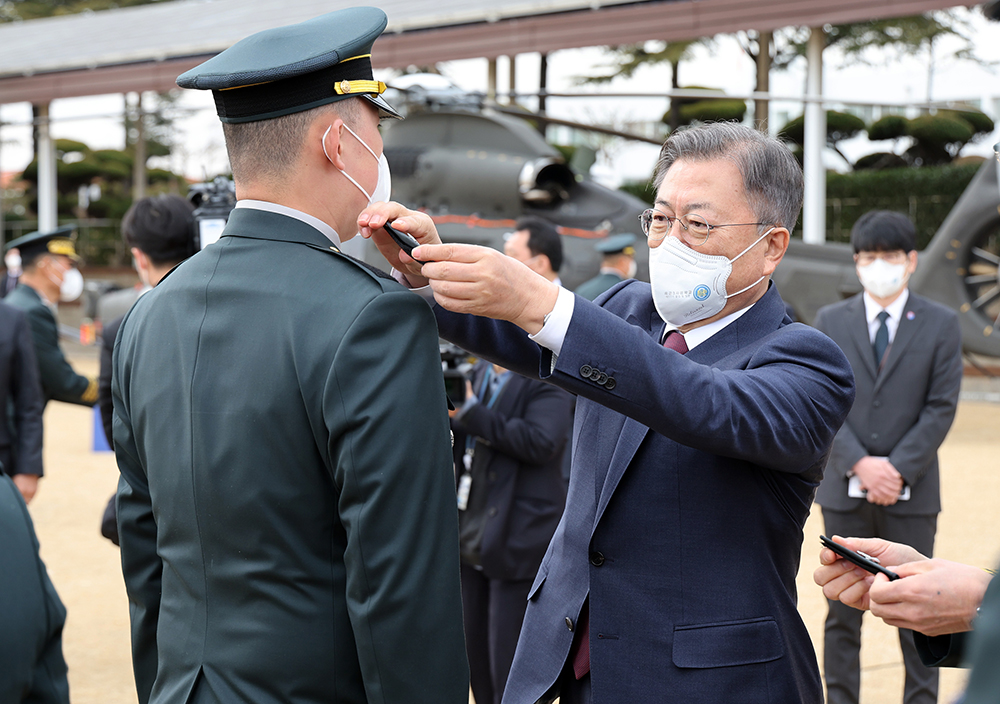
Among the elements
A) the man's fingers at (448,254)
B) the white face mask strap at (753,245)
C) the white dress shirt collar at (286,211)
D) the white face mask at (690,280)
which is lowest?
the white face mask at (690,280)

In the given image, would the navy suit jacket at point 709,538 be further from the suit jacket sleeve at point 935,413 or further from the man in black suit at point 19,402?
the man in black suit at point 19,402

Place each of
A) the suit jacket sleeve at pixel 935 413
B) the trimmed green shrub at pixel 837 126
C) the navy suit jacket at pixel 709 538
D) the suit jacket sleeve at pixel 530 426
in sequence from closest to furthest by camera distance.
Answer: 1. the navy suit jacket at pixel 709 538
2. the suit jacket sleeve at pixel 530 426
3. the suit jacket sleeve at pixel 935 413
4. the trimmed green shrub at pixel 837 126

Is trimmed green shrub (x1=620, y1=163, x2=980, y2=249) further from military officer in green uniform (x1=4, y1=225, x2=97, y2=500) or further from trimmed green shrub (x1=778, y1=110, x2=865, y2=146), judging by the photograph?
military officer in green uniform (x1=4, y1=225, x2=97, y2=500)

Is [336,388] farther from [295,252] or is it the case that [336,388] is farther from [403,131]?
[403,131]

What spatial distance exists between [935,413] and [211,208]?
9.93ft

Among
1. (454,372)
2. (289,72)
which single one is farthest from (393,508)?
(454,372)

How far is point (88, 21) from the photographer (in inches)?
898

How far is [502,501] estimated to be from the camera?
11.7 feet

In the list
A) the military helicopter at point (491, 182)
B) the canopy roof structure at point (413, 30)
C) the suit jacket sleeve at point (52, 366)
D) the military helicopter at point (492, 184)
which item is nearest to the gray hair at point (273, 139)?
the suit jacket sleeve at point (52, 366)

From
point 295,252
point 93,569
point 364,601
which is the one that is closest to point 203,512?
point 364,601

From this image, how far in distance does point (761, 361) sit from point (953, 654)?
0.59m

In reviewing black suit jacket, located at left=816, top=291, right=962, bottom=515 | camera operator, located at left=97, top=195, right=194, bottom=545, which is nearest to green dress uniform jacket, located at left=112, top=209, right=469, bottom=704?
camera operator, located at left=97, top=195, right=194, bottom=545

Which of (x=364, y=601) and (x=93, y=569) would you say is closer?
(x=364, y=601)

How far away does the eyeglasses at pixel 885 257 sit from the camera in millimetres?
4312
